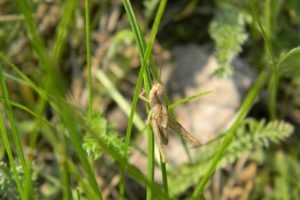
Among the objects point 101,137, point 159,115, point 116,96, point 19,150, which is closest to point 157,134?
point 159,115

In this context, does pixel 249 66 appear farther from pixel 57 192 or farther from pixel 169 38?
pixel 57 192

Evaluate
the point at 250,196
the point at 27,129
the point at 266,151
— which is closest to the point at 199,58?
the point at 266,151

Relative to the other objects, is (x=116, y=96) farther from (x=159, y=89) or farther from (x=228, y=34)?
(x=159, y=89)

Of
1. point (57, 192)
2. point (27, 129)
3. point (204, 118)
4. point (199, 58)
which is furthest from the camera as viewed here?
point (199, 58)

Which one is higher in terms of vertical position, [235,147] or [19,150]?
[19,150]

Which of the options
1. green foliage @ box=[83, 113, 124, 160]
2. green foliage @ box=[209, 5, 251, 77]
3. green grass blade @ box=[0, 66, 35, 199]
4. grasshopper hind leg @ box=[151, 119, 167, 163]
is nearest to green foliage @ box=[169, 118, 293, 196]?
green foliage @ box=[209, 5, 251, 77]

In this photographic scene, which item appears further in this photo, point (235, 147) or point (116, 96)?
point (116, 96)
